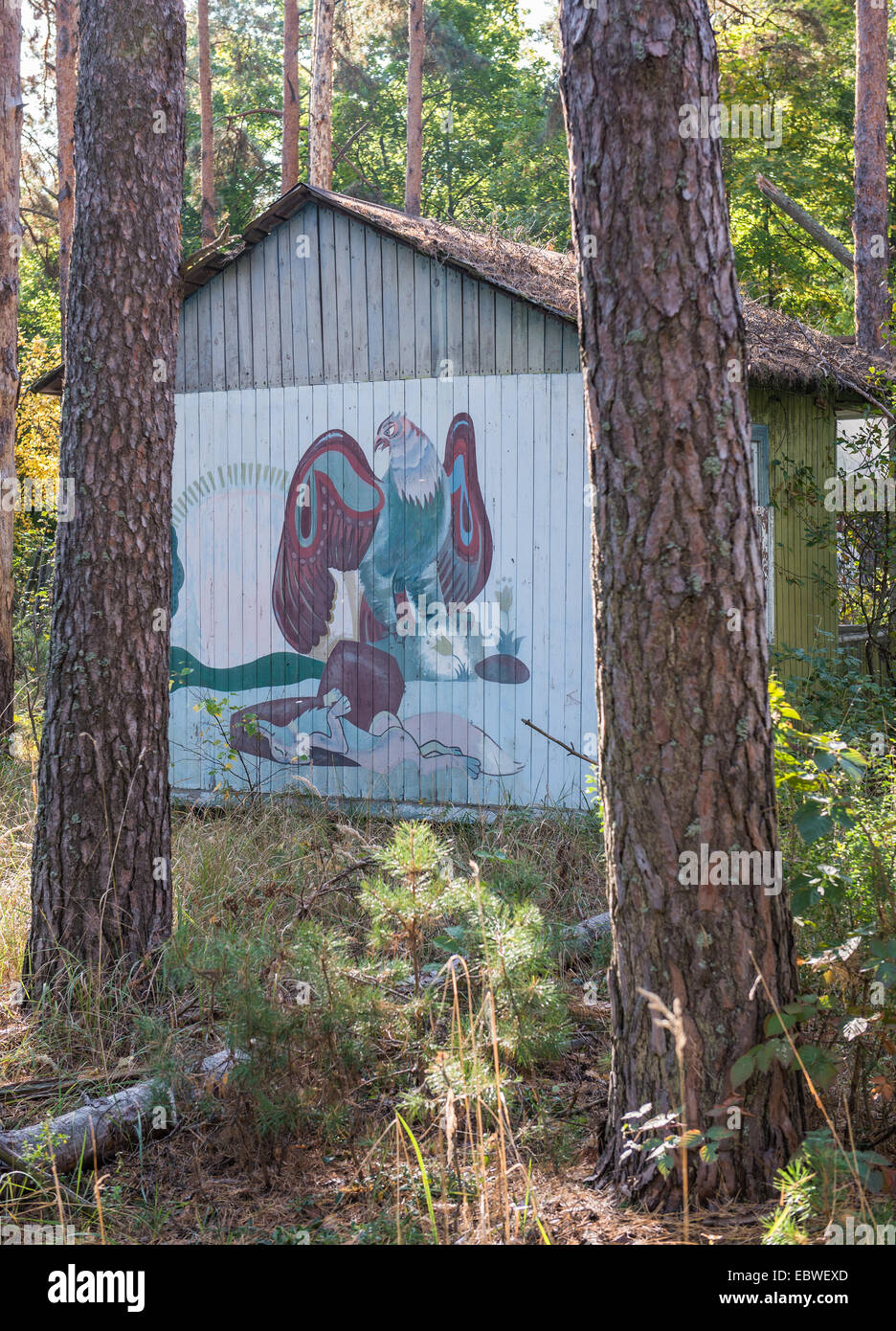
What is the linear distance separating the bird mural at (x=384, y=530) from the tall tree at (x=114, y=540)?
131 inches

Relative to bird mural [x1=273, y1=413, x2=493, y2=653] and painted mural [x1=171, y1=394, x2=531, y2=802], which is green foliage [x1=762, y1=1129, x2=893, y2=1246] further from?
bird mural [x1=273, y1=413, x2=493, y2=653]

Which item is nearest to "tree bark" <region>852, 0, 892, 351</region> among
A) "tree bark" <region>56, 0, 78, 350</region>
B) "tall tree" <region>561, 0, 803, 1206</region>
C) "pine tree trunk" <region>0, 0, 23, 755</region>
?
"tree bark" <region>56, 0, 78, 350</region>

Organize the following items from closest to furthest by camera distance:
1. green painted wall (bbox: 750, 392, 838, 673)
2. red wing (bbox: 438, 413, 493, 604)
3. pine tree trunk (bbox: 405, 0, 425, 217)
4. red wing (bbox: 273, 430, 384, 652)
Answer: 1. red wing (bbox: 438, 413, 493, 604)
2. red wing (bbox: 273, 430, 384, 652)
3. green painted wall (bbox: 750, 392, 838, 673)
4. pine tree trunk (bbox: 405, 0, 425, 217)

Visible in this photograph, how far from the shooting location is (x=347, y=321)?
29.2ft

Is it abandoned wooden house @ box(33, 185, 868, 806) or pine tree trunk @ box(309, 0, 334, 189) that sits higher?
pine tree trunk @ box(309, 0, 334, 189)

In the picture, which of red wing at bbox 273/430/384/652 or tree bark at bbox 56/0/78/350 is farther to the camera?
tree bark at bbox 56/0/78/350

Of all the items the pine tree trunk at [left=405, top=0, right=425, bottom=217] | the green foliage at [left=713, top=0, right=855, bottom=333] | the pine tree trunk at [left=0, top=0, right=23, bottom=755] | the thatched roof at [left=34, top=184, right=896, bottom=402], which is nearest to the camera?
the thatched roof at [left=34, top=184, right=896, bottom=402]

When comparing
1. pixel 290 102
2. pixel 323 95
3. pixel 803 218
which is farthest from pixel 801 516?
pixel 290 102

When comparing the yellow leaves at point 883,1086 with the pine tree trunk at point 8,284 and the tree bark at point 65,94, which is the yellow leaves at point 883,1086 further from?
the tree bark at point 65,94

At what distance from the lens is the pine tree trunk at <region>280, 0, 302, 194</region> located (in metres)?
19.9

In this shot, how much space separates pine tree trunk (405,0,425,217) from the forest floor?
17880 millimetres

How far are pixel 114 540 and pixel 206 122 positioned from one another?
64.7 feet
